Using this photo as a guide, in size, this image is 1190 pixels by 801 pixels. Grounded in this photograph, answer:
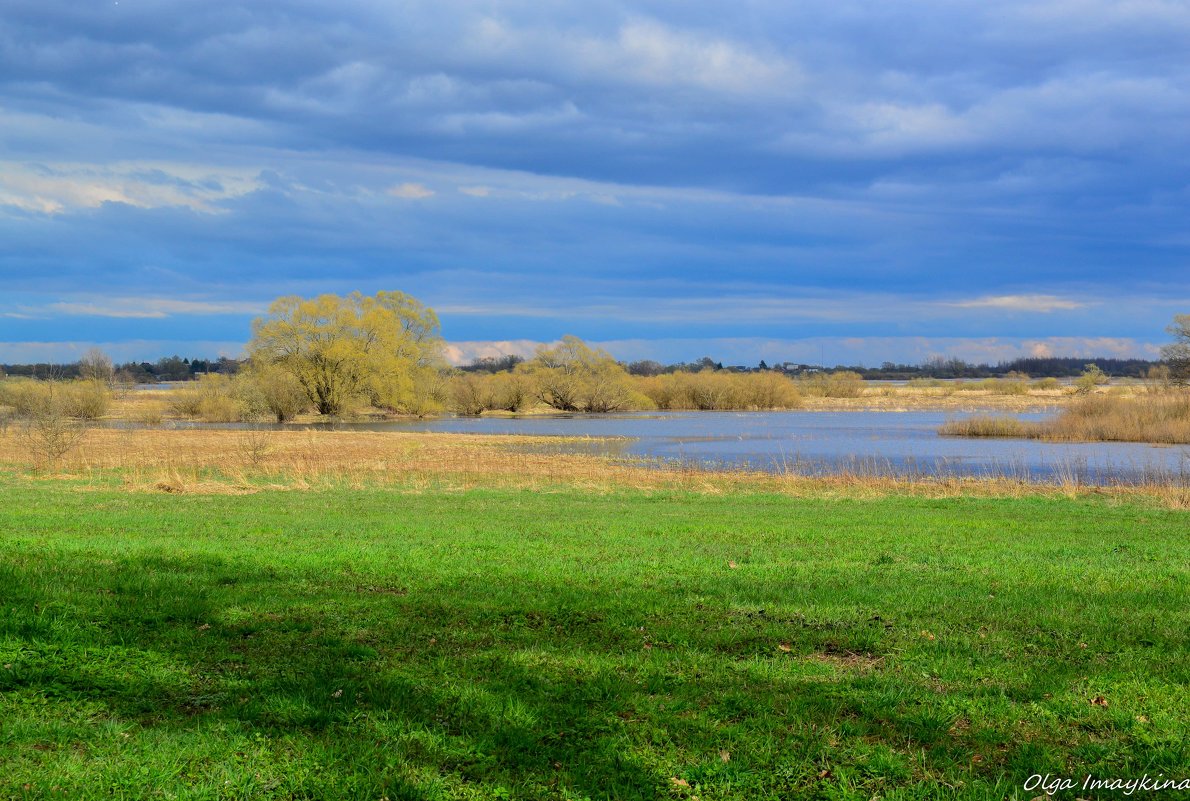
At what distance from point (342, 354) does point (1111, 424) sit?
2469 inches

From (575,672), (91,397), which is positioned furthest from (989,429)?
(91,397)

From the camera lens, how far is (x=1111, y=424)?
51.4 metres

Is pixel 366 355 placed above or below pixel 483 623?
above

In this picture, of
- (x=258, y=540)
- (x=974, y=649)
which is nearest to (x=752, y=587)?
(x=974, y=649)

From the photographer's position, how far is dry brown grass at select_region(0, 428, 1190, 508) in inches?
1025

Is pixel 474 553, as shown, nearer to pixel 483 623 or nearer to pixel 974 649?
pixel 483 623

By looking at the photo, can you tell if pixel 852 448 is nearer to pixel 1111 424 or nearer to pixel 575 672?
pixel 1111 424

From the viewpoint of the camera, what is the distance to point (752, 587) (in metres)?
9.72

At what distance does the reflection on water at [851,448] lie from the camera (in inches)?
1371

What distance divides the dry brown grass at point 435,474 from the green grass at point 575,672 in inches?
550

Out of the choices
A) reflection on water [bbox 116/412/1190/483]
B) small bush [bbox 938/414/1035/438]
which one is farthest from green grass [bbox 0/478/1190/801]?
small bush [bbox 938/414/1035/438]

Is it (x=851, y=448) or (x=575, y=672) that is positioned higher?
(x=575, y=672)

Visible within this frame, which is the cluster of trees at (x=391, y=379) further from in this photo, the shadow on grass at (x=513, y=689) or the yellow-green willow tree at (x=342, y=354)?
the shadow on grass at (x=513, y=689)

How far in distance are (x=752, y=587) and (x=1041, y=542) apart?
719 centimetres
